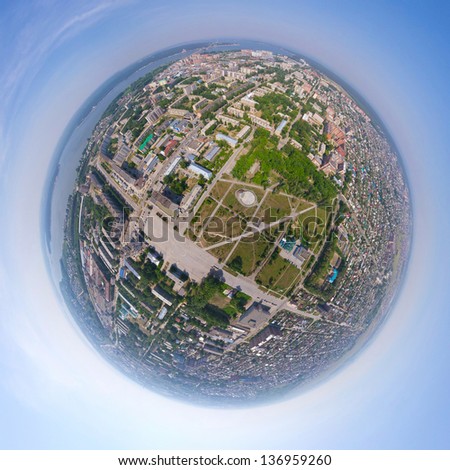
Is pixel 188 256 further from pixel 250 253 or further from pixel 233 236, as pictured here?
pixel 250 253

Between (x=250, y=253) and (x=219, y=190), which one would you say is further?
(x=219, y=190)

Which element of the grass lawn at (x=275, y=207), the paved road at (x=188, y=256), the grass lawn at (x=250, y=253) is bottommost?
the paved road at (x=188, y=256)

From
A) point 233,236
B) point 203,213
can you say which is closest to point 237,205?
point 233,236

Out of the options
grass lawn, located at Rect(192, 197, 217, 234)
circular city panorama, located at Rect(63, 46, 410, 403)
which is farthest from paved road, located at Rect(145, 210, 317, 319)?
grass lawn, located at Rect(192, 197, 217, 234)

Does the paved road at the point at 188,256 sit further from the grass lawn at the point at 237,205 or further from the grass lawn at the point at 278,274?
the grass lawn at the point at 237,205

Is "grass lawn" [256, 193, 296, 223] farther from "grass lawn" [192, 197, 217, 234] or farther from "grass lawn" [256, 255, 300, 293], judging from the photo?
"grass lawn" [192, 197, 217, 234]

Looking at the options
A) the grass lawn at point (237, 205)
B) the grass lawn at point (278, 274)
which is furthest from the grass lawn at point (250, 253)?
the grass lawn at point (237, 205)

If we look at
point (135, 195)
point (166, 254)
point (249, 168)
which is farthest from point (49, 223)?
point (249, 168)

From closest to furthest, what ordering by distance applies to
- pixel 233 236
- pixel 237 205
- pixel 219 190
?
pixel 233 236 < pixel 237 205 < pixel 219 190
